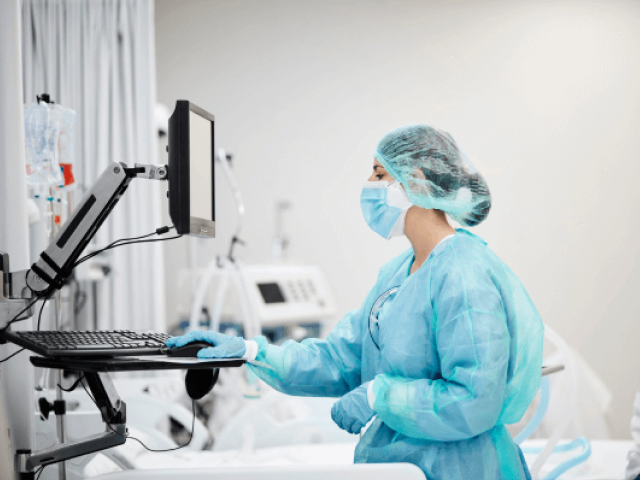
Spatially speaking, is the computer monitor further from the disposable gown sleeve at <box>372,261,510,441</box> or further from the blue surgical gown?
the disposable gown sleeve at <box>372,261,510,441</box>

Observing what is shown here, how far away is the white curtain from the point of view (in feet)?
9.76

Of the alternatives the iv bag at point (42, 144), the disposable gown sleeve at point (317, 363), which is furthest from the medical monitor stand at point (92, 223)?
the iv bag at point (42, 144)

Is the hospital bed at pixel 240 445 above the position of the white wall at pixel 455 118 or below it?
below

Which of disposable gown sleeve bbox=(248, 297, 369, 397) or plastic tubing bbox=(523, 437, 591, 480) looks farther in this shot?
plastic tubing bbox=(523, 437, 591, 480)

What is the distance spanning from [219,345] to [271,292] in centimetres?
187

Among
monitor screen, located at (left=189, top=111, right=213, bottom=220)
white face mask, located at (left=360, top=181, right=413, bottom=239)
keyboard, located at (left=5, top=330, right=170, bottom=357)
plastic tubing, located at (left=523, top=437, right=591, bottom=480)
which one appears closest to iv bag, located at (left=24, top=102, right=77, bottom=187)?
monitor screen, located at (left=189, top=111, right=213, bottom=220)

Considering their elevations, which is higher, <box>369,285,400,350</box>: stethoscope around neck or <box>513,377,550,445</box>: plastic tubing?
<box>369,285,400,350</box>: stethoscope around neck

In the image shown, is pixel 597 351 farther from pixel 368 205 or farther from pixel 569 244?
pixel 368 205

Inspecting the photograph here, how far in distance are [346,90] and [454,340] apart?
272 centimetres

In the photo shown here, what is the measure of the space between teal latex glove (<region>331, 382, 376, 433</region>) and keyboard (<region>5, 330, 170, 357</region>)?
0.34 meters

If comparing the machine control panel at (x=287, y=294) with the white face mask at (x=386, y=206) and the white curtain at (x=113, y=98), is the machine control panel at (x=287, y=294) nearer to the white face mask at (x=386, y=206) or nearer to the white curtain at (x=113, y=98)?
the white curtain at (x=113, y=98)

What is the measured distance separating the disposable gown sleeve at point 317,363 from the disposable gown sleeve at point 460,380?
0.84 ft

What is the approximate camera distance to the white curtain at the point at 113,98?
9.76ft

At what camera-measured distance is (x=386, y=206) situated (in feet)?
4.02
